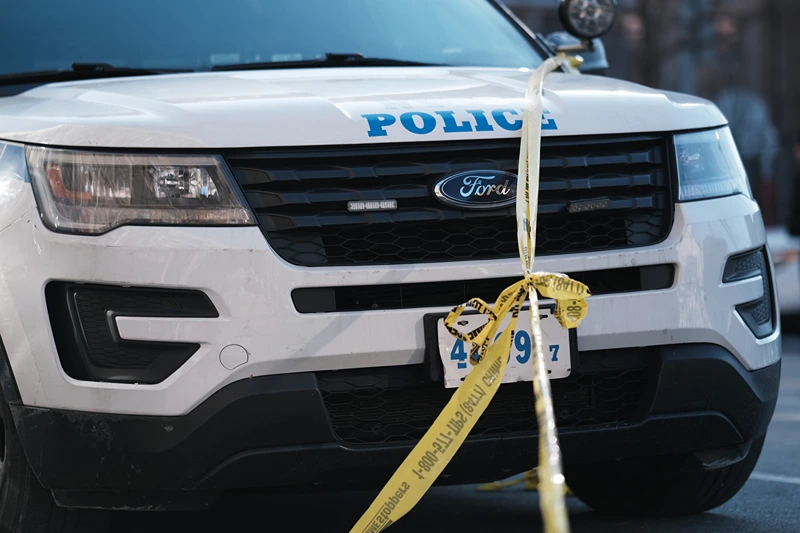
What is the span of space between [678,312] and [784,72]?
97.9ft

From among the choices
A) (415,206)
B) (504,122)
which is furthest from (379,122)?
(504,122)

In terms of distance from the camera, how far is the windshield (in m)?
4.30

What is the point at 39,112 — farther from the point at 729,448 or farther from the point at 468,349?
the point at 729,448

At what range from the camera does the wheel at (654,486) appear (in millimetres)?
4027

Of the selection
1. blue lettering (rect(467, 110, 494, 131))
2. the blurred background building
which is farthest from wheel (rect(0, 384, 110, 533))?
the blurred background building

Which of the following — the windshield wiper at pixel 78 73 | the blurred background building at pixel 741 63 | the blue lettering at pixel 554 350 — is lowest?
the blurred background building at pixel 741 63

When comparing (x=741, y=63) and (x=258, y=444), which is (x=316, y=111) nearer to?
(x=258, y=444)

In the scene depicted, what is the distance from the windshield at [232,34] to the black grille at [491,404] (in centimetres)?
151

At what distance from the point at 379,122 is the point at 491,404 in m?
0.77

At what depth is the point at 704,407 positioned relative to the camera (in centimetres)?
351

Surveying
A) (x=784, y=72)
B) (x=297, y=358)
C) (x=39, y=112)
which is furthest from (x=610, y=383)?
(x=784, y=72)

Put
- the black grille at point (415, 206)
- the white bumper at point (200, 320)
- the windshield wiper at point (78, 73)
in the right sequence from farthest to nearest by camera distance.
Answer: the windshield wiper at point (78, 73)
the black grille at point (415, 206)
the white bumper at point (200, 320)

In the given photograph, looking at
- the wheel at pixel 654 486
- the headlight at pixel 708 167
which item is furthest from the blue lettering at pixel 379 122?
the wheel at pixel 654 486

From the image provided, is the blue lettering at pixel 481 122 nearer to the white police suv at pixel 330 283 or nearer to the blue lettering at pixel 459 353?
the white police suv at pixel 330 283
